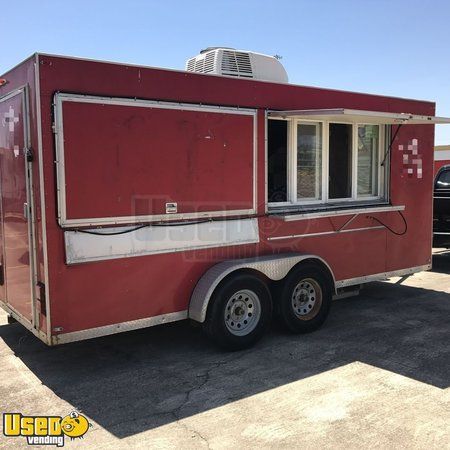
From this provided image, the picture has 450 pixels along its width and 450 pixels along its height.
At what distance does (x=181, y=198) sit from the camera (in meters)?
5.14

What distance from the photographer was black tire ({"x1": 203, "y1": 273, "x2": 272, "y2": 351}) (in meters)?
5.23

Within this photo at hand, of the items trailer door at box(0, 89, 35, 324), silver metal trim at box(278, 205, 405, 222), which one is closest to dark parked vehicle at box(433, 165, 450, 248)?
silver metal trim at box(278, 205, 405, 222)

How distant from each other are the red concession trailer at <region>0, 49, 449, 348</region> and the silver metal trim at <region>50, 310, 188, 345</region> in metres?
0.01

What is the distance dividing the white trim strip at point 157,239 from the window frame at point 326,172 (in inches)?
24.5

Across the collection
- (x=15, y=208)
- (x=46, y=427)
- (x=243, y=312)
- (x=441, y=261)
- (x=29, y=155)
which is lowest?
(x=46, y=427)

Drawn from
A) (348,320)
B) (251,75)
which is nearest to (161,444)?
(348,320)

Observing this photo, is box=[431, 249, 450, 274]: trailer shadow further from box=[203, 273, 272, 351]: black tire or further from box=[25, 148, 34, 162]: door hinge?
box=[25, 148, 34, 162]: door hinge

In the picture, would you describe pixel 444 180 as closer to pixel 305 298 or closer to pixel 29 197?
pixel 305 298

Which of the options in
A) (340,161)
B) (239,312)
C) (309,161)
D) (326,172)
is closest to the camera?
(239,312)

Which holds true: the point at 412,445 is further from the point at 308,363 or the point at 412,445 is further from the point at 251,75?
the point at 251,75

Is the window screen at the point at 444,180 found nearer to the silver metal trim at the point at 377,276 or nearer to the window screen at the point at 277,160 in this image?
the silver metal trim at the point at 377,276

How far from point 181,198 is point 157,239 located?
1.59 ft

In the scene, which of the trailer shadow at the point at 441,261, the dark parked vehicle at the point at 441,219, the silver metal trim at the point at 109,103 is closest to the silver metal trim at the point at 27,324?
the silver metal trim at the point at 109,103

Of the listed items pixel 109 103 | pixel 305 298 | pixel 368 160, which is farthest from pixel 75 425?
pixel 368 160
